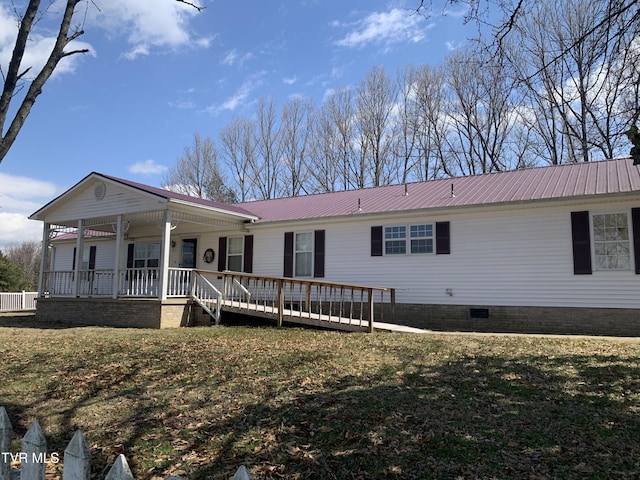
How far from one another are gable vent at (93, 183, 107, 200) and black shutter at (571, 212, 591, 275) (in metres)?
13.2

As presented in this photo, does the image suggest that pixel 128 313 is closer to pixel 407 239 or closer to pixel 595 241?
pixel 407 239

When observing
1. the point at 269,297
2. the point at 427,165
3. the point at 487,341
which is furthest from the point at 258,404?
the point at 427,165

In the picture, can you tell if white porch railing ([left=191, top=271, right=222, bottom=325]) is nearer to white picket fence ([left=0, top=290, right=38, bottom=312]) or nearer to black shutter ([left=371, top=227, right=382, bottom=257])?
black shutter ([left=371, top=227, right=382, bottom=257])

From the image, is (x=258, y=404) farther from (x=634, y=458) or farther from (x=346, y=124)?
(x=346, y=124)

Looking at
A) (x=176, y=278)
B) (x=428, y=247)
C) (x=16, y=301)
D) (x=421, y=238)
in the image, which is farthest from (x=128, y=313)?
(x=16, y=301)

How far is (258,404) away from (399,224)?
8.95m

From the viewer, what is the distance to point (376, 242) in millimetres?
13258

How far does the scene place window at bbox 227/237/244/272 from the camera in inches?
620

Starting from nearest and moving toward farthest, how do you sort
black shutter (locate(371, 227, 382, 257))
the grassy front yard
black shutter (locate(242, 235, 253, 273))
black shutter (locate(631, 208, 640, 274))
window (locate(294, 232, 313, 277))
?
the grassy front yard → black shutter (locate(631, 208, 640, 274)) → black shutter (locate(371, 227, 382, 257)) → window (locate(294, 232, 313, 277)) → black shutter (locate(242, 235, 253, 273))

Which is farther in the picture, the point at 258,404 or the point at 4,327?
the point at 4,327

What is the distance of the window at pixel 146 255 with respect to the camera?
706 inches

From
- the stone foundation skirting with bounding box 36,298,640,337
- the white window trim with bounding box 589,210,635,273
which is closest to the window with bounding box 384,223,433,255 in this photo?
the stone foundation skirting with bounding box 36,298,640,337

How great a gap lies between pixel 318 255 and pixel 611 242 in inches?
303

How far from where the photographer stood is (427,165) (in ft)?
93.2
